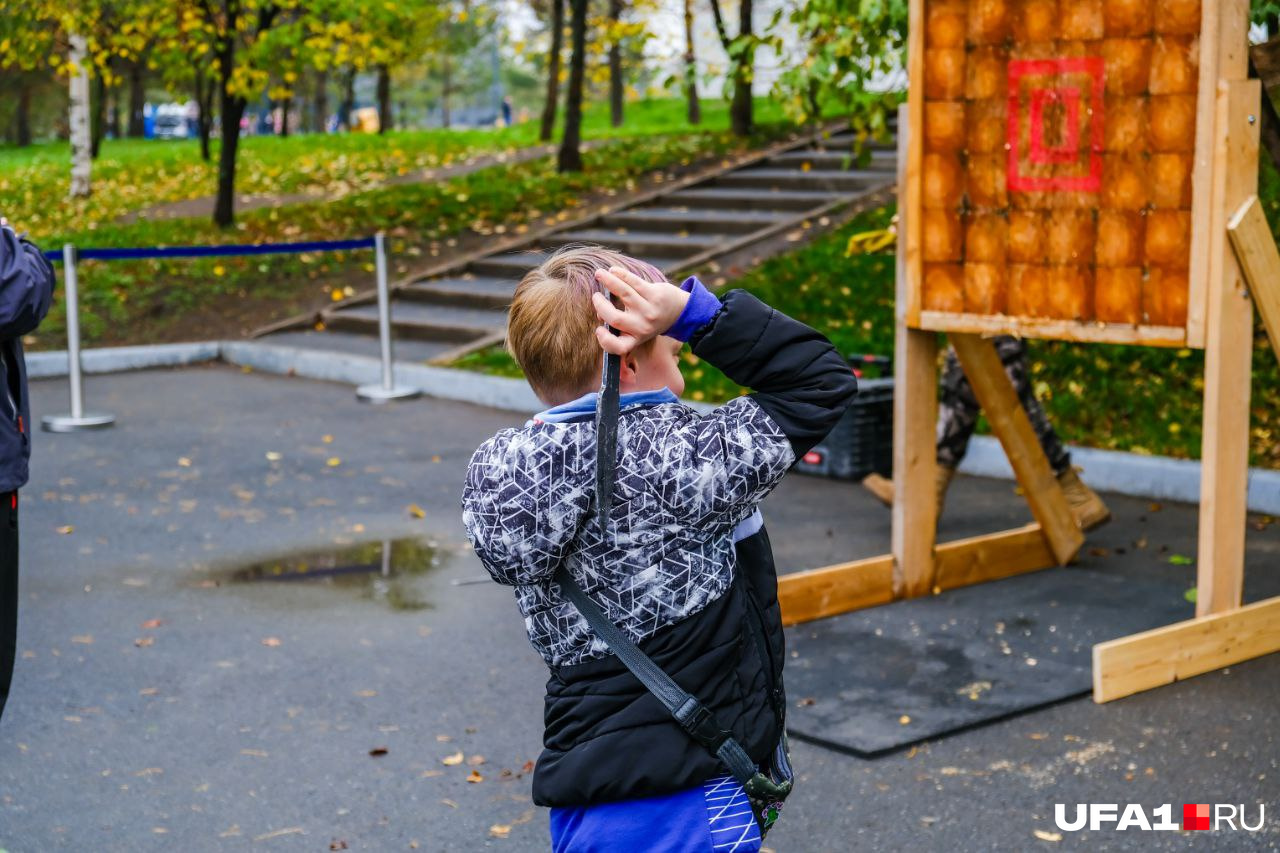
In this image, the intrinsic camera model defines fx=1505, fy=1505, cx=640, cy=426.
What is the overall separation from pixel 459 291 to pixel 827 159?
5.53 metres

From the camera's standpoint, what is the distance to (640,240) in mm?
15703

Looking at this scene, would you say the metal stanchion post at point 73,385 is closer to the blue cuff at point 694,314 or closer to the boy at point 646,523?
the boy at point 646,523

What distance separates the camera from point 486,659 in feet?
18.7

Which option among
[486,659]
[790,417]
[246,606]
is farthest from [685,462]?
[246,606]

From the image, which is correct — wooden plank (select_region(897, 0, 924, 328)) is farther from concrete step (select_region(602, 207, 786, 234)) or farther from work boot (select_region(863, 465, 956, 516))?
concrete step (select_region(602, 207, 786, 234))

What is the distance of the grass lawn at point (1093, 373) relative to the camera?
8992 mm

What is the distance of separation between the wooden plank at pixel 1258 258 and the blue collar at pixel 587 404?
11.2 ft

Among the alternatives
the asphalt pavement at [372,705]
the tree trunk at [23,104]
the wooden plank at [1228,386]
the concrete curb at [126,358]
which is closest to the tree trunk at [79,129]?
the concrete curb at [126,358]

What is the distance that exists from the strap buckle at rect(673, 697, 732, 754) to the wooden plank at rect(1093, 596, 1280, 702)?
300 cm

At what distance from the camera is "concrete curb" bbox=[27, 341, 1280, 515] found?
8102 millimetres

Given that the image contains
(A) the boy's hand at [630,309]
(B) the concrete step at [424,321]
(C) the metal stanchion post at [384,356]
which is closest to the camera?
(A) the boy's hand at [630,309]

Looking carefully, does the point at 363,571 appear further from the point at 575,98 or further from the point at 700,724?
the point at 575,98

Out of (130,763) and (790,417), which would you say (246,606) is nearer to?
(130,763)

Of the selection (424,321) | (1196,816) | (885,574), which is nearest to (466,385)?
(424,321)
